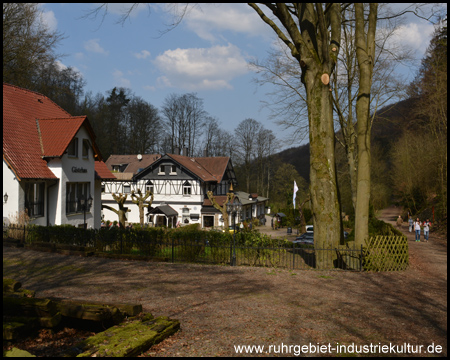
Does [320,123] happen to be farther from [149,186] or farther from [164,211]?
[149,186]

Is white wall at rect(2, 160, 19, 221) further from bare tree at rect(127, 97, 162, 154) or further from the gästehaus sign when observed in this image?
bare tree at rect(127, 97, 162, 154)

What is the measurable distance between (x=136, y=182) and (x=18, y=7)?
2346 cm

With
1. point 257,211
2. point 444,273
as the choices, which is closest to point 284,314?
point 444,273

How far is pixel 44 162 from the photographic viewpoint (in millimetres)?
22203

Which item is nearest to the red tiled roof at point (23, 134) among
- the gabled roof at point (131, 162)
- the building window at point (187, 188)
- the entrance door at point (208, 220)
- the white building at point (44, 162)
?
the white building at point (44, 162)

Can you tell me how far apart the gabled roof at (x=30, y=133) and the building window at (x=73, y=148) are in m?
0.93

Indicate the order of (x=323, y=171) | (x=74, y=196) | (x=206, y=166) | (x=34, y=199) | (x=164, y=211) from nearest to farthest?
(x=323, y=171) → (x=34, y=199) → (x=74, y=196) → (x=164, y=211) → (x=206, y=166)

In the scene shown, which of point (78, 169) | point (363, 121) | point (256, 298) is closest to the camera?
point (256, 298)

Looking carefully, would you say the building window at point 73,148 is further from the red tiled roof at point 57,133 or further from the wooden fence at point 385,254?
the wooden fence at point 385,254

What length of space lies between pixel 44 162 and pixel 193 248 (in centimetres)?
1197

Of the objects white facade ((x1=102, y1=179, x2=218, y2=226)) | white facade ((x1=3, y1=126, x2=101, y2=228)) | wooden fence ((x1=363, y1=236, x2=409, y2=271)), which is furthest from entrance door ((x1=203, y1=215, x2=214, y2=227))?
wooden fence ((x1=363, y1=236, x2=409, y2=271))

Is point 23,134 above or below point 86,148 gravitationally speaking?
above

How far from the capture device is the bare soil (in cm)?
630

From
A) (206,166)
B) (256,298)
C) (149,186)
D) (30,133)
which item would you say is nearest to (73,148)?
(30,133)
